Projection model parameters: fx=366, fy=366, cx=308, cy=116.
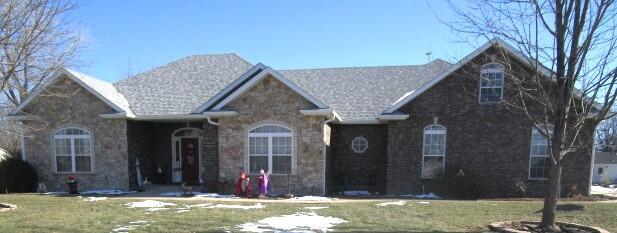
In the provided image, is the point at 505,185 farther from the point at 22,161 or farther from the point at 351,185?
the point at 22,161

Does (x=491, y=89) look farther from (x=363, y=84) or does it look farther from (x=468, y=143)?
(x=363, y=84)

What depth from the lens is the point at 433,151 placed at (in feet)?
44.8

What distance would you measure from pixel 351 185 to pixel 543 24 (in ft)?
32.0

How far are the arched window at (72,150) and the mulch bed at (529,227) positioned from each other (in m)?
14.4

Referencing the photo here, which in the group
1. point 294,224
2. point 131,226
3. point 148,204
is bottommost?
point 131,226

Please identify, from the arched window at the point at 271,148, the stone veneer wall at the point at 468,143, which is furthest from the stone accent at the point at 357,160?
the arched window at the point at 271,148

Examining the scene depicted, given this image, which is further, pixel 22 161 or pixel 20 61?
pixel 22 161

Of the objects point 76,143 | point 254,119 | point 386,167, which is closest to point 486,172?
point 386,167

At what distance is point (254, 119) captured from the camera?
13320mm

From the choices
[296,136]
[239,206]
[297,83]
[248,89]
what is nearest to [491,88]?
[296,136]

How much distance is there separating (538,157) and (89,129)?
16975 millimetres

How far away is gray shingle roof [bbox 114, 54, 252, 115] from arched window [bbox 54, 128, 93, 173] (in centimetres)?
221

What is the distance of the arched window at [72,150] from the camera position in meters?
14.6

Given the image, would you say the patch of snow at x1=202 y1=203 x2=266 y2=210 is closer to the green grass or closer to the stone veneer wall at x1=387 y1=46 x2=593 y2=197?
the green grass
